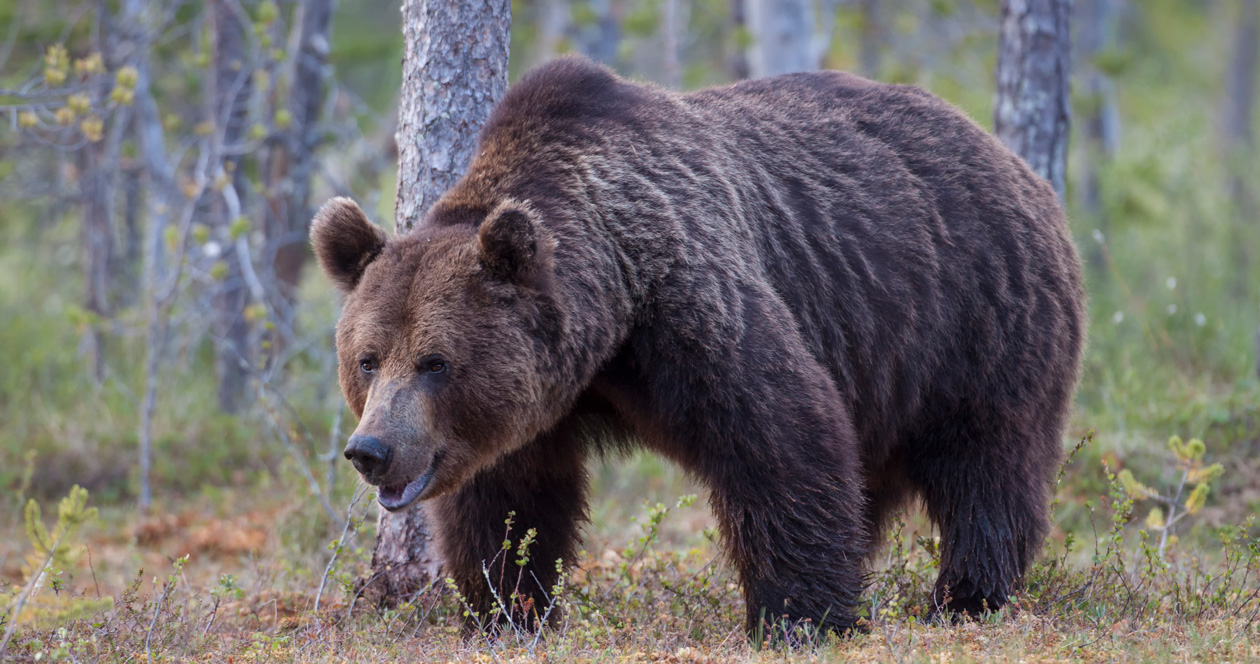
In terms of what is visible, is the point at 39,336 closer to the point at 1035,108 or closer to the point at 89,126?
the point at 89,126

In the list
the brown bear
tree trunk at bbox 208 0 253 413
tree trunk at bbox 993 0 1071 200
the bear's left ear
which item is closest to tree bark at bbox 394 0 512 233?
the brown bear

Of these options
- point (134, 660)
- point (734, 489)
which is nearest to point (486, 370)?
point (734, 489)

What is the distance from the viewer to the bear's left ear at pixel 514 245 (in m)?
4.09

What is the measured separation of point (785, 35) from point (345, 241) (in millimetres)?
6651

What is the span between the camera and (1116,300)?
11.2m

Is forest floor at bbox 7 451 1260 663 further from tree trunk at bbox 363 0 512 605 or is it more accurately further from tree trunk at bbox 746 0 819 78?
tree trunk at bbox 746 0 819 78

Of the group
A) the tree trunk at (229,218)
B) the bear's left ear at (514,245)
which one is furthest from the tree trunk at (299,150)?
the bear's left ear at (514,245)

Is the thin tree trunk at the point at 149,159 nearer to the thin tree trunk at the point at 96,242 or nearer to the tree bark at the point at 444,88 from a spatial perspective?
the thin tree trunk at the point at 96,242

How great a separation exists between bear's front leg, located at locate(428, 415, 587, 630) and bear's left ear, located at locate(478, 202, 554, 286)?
2.90ft

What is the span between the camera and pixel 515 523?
494 cm

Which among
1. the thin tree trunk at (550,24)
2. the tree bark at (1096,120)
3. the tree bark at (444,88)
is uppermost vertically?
the tree bark at (444,88)

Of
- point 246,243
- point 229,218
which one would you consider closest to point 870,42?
point 229,218

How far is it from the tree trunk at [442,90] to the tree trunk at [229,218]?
449cm

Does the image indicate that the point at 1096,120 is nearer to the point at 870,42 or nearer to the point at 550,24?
the point at 870,42
